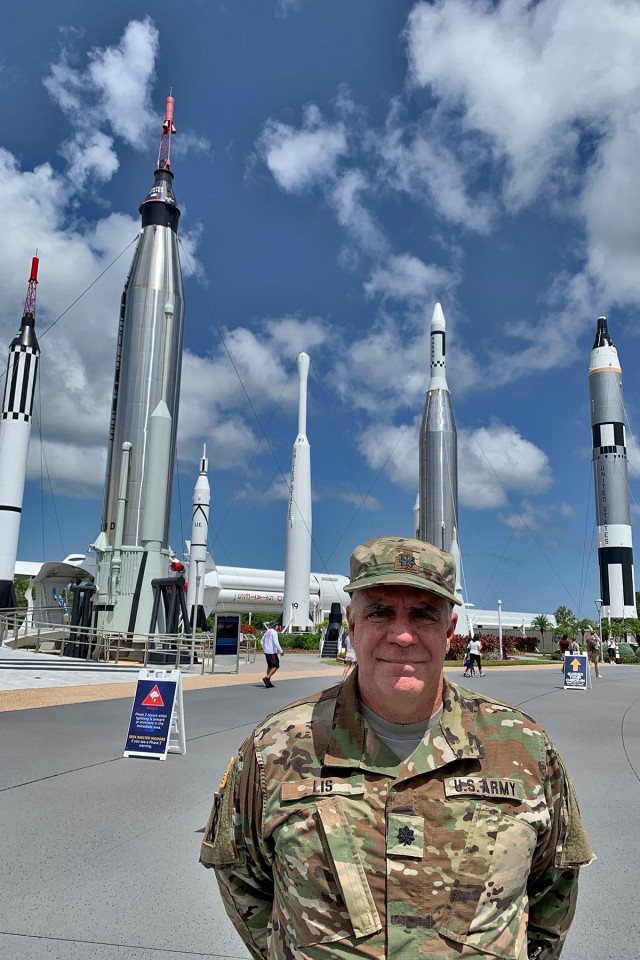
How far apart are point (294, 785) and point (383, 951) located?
0.45 metres

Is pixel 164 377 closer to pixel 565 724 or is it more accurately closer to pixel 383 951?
pixel 565 724

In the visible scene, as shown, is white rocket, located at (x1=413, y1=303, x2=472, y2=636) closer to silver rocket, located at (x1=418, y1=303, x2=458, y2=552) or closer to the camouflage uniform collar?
silver rocket, located at (x1=418, y1=303, x2=458, y2=552)

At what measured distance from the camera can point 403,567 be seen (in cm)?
210

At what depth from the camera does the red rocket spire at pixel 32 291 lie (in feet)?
145

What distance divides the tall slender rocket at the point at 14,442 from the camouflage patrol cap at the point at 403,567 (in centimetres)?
4243

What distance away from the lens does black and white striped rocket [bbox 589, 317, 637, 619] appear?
51688 mm

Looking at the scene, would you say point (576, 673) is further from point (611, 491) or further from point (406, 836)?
point (611, 491)

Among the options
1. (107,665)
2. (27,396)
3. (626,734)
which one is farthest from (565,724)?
(27,396)

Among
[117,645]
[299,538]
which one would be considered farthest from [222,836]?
[299,538]

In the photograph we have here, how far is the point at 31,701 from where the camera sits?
42.3 ft

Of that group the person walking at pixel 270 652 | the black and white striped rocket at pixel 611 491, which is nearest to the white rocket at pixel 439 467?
the black and white striped rocket at pixel 611 491

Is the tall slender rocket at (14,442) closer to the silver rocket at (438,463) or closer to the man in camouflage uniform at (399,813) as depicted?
the silver rocket at (438,463)

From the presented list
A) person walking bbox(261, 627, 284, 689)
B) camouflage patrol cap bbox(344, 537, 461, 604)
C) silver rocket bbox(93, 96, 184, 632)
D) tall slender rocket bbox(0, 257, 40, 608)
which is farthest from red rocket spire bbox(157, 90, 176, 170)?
camouflage patrol cap bbox(344, 537, 461, 604)

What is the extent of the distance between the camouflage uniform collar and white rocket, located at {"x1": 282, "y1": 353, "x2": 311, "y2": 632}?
150ft
